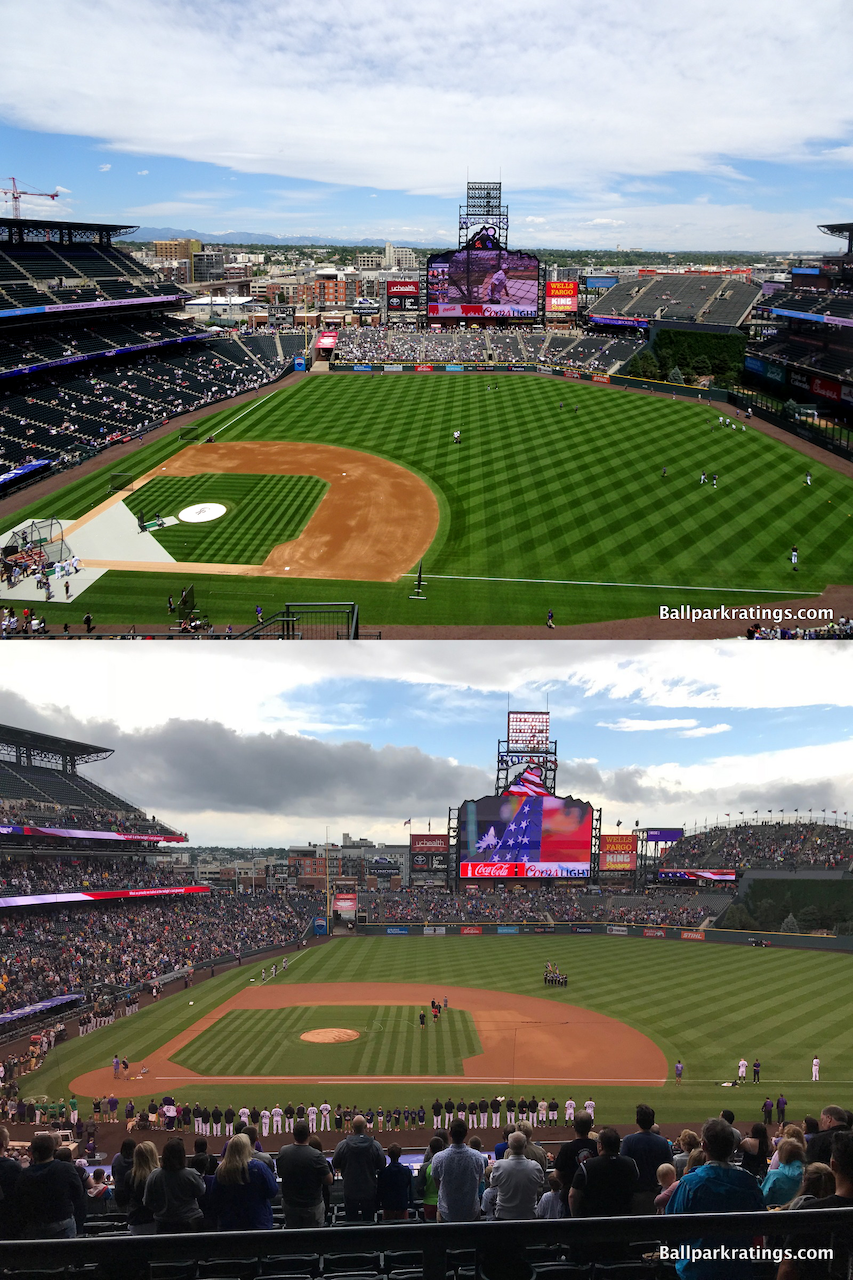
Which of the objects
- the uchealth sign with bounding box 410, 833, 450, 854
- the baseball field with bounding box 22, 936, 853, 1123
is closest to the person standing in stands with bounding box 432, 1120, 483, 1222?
the baseball field with bounding box 22, 936, 853, 1123

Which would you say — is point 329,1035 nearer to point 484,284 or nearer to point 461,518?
point 461,518

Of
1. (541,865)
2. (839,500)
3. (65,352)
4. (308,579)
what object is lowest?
(541,865)

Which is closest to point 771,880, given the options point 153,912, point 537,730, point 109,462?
point 537,730

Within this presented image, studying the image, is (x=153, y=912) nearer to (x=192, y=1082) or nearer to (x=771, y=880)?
(x=192, y=1082)

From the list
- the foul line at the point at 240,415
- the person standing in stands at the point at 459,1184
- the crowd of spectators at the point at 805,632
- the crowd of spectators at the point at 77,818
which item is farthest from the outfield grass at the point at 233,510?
the person standing in stands at the point at 459,1184

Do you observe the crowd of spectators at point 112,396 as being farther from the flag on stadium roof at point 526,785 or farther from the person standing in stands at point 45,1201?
the person standing in stands at point 45,1201

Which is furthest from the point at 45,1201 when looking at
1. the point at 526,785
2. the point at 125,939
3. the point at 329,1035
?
the point at 526,785
